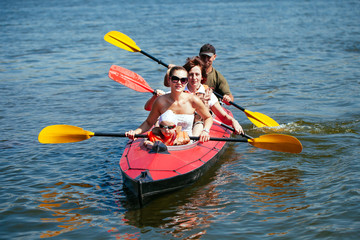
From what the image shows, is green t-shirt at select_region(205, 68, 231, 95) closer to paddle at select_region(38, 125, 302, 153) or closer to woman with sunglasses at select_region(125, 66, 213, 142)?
woman with sunglasses at select_region(125, 66, 213, 142)

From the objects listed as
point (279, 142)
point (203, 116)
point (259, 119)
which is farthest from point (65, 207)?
point (259, 119)

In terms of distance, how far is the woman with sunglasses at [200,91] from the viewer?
6586mm

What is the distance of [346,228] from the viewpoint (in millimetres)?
4984

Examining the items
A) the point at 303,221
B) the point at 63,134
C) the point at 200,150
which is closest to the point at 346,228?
the point at 303,221

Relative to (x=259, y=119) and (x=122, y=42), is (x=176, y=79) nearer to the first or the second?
(x=259, y=119)

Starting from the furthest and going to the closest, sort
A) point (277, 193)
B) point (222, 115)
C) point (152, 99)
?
1. point (222, 115)
2. point (152, 99)
3. point (277, 193)

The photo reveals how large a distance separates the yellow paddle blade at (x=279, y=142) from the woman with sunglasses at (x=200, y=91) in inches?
19.9

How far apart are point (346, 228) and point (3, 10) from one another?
3345 centimetres

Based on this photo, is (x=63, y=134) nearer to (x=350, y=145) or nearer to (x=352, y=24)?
(x=350, y=145)

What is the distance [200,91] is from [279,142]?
53.8 inches

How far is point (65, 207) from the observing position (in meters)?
5.70

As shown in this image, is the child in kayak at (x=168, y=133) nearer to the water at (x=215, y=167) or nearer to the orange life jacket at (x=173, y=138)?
the orange life jacket at (x=173, y=138)

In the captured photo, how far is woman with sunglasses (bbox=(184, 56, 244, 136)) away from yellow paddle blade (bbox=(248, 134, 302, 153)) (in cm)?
51

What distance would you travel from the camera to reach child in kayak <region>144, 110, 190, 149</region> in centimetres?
586
